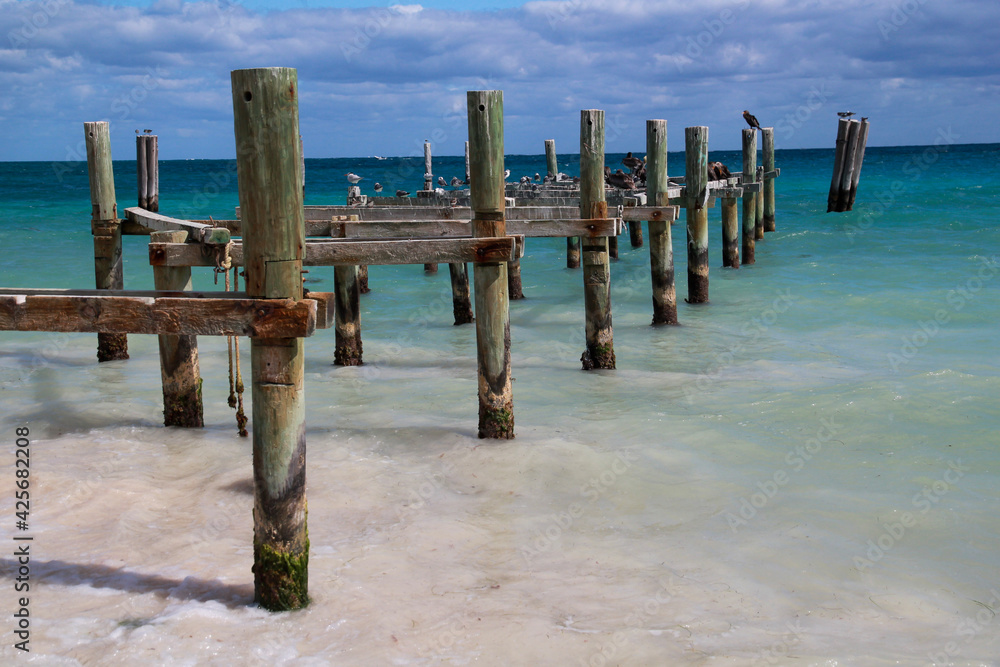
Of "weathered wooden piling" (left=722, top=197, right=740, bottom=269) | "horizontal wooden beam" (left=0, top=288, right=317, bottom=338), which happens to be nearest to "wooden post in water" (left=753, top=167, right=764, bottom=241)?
"weathered wooden piling" (left=722, top=197, right=740, bottom=269)

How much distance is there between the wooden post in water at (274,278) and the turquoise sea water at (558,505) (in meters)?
0.43

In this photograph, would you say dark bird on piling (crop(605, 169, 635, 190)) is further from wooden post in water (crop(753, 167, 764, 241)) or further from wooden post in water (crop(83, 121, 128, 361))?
wooden post in water (crop(83, 121, 128, 361))

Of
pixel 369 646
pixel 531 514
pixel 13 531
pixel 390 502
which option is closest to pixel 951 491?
pixel 531 514

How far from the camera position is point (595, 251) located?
862cm

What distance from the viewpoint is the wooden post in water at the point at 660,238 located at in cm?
1103

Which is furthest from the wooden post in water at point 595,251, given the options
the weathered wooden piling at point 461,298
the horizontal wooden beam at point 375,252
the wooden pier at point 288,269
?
the weathered wooden piling at point 461,298

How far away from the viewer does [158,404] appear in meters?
7.60

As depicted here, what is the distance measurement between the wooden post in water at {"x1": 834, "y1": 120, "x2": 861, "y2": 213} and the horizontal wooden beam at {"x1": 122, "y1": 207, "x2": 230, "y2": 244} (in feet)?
53.8

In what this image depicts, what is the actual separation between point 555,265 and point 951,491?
14.1 m

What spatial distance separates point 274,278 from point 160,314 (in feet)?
1.58

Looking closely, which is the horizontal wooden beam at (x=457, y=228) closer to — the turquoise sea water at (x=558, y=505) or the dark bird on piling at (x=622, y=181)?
the turquoise sea water at (x=558, y=505)

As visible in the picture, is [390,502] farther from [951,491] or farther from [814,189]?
[814,189]

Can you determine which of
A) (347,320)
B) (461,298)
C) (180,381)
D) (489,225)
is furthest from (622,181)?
(180,381)

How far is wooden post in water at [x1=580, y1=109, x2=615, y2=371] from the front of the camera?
27.6 feet
